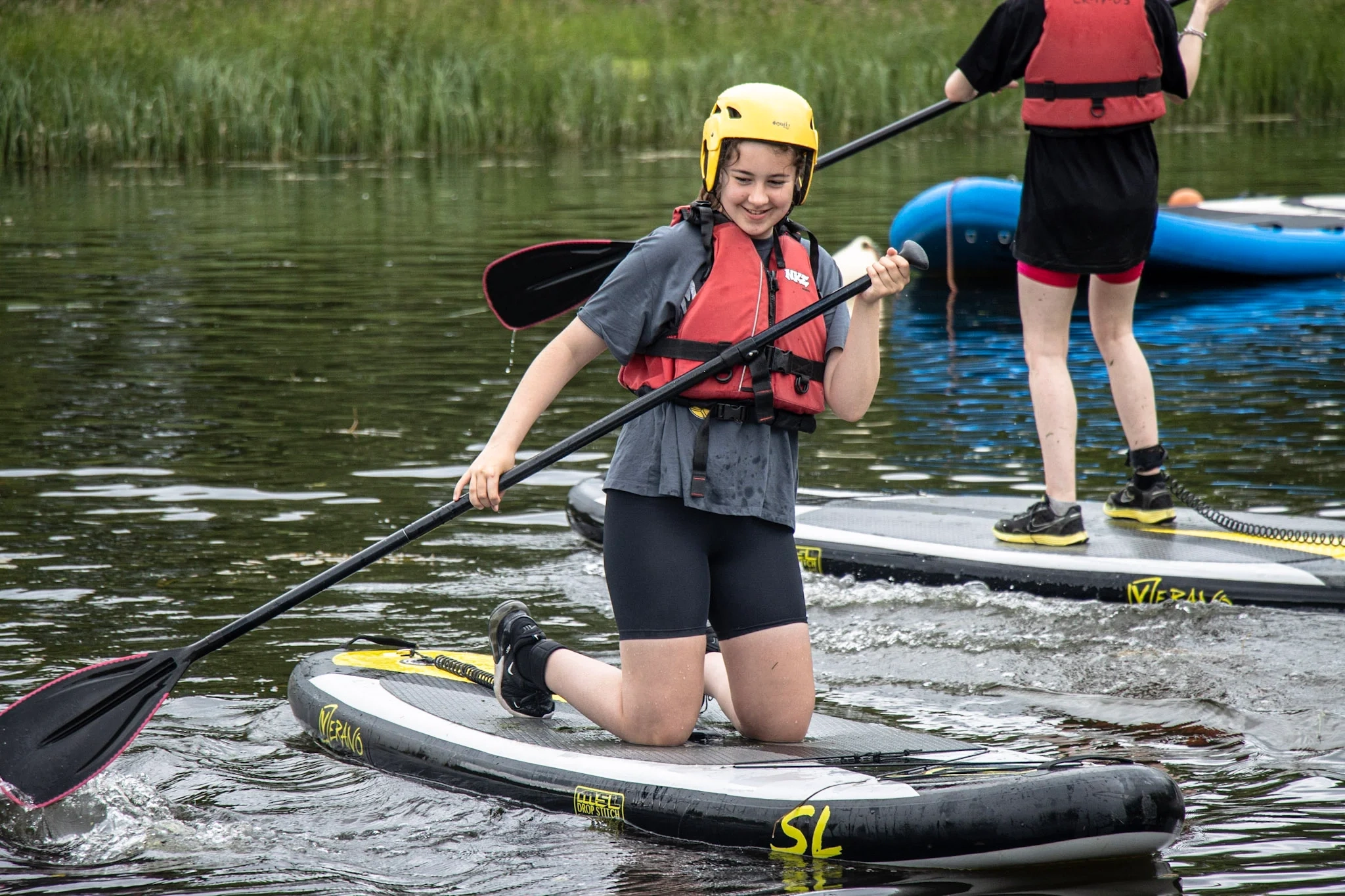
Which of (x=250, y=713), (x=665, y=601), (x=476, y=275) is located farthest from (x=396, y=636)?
(x=476, y=275)

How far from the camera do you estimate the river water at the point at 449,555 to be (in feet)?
12.4

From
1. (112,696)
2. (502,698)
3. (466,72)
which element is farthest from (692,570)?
(466,72)

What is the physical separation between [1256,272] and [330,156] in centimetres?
1052

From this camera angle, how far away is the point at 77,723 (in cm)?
423

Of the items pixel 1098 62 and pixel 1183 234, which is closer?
pixel 1098 62

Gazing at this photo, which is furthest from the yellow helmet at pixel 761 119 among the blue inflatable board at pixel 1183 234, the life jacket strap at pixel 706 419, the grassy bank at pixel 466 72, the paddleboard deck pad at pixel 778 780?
the grassy bank at pixel 466 72

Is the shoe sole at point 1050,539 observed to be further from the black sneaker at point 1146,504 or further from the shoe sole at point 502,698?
the shoe sole at point 502,698

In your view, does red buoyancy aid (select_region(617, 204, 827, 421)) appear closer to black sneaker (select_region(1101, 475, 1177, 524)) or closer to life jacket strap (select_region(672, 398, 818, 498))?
life jacket strap (select_region(672, 398, 818, 498))

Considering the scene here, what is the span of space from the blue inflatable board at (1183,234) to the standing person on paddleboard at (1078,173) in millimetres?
6379

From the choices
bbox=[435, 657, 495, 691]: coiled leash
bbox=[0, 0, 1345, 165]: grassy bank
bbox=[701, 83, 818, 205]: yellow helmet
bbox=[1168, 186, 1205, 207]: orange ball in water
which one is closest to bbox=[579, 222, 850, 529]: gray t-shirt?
bbox=[701, 83, 818, 205]: yellow helmet

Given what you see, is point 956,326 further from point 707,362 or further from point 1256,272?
point 707,362

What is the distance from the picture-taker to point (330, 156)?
1923 centimetres

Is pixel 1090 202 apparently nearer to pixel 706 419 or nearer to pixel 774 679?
pixel 706 419

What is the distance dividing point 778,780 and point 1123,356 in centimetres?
259
